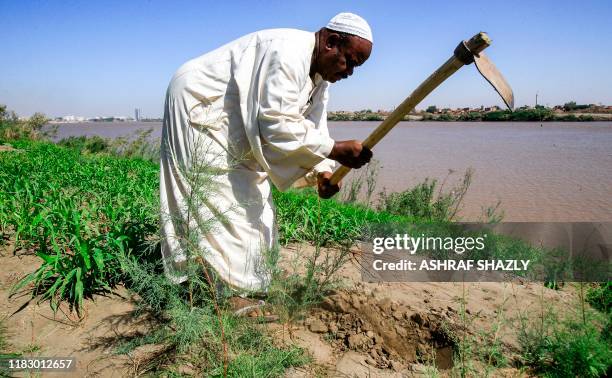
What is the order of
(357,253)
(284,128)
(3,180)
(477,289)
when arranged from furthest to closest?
(3,180), (357,253), (477,289), (284,128)

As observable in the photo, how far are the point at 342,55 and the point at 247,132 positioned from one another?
65 centimetres

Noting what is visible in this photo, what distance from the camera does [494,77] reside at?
8.13ft

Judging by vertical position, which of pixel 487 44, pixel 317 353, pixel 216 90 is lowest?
pixel 317 353

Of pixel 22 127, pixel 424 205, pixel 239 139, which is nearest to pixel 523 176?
pixel 424 205

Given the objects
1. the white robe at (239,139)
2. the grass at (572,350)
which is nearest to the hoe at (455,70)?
the white robe at (239,139)

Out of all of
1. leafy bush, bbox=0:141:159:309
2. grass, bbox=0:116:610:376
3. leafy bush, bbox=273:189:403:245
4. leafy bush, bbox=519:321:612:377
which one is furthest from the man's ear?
leafy bush, bbox=519:321:612:377

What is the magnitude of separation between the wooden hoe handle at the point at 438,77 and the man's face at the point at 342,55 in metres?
0.37

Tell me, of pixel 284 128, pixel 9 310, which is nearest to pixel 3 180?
pixel 9 310

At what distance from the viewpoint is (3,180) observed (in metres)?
4.78

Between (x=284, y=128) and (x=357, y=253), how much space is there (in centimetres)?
169

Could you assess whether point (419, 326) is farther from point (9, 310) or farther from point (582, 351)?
point (9, 310)

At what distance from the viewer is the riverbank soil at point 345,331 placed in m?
2.13

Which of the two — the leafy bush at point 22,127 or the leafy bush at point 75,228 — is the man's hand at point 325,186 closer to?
the leafy bush at point 75,228

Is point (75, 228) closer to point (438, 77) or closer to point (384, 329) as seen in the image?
point (384, 329)
